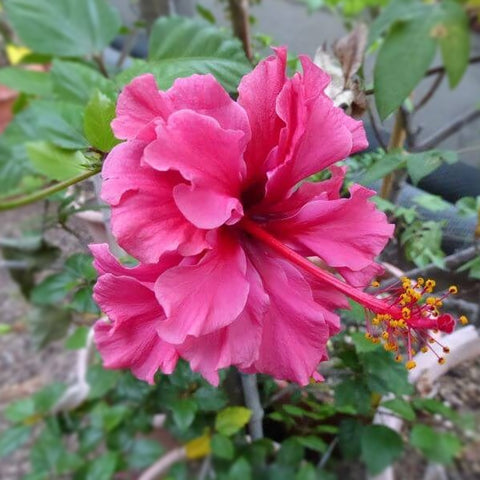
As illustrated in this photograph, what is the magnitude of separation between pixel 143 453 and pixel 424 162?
0.88 m

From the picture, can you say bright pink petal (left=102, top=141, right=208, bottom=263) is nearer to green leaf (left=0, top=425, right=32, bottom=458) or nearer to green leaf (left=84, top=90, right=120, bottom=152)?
green leaf (left=84, top=90, right=120, bottom=152)

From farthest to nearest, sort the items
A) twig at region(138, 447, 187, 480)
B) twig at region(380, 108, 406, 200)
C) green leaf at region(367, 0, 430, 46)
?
twig at region(138, 447, 187, 480)
twig at region(380, 108, 406, 200)
green leaf at region(367, 0, 430, 46)

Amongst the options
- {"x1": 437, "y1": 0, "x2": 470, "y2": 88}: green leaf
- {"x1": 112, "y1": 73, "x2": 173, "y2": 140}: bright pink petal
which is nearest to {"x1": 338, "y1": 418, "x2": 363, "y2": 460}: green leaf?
{"x1": 437, "y1": 0, "x2": 470, "y2": 88}: green leaf

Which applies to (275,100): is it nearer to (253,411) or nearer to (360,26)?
(360,26)

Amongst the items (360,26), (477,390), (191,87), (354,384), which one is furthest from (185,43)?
(477,390)

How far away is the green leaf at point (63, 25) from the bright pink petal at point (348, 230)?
2.26 feet

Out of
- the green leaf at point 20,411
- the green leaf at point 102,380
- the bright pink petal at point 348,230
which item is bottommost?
the green leaf at point 20,411

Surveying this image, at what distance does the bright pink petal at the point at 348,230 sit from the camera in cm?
43

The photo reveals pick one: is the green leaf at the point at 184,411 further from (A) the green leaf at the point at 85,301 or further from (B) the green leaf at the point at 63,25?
(B) the green leaf at the point at 63,25

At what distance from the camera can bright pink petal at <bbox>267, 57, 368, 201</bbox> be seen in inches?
15.3

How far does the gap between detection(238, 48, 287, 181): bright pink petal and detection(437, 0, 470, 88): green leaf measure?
0.75ft

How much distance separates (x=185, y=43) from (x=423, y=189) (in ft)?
1.23

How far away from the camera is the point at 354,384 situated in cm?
80

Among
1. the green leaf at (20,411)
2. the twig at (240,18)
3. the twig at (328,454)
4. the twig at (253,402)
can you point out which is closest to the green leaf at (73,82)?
the twig at (240,18)
